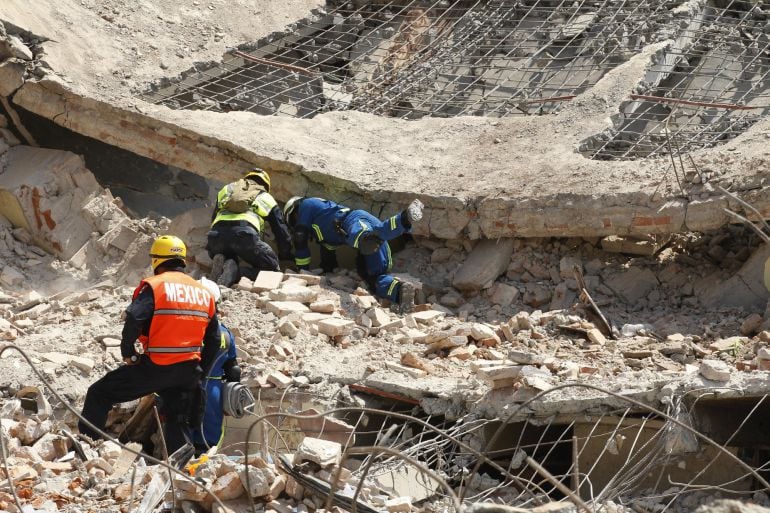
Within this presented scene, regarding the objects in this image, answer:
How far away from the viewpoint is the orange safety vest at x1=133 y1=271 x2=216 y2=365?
737 cm

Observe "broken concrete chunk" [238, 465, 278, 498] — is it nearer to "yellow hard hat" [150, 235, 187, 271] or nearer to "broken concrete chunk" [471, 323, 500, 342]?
"yellow hard hat" [150, 235, 187, 271]

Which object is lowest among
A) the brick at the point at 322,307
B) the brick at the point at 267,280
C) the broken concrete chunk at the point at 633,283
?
the broken concrete chunk at the point at 633,283

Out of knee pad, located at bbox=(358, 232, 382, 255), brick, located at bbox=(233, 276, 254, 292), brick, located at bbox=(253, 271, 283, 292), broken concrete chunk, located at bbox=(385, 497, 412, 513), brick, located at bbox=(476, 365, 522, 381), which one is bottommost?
brick, located at bbox=(253, 271, 283, 292)

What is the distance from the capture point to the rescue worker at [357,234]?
31.7 ft

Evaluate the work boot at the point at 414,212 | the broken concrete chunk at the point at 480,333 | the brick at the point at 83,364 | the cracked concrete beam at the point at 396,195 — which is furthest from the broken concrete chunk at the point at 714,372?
the brick at the point at 83,364

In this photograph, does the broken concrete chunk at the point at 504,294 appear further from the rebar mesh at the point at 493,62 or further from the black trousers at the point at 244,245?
the rebar mesh at the point at 493,62

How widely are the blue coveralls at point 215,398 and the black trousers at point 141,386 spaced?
0.16 metres

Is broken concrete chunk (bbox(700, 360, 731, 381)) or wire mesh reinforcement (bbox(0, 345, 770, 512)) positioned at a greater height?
broken concrete chunk (bbox(700, 360, 731, 381))

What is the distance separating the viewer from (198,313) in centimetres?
745

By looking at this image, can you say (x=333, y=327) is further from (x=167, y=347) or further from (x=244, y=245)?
(x=167, y=347)

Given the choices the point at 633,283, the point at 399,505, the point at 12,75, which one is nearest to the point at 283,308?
the point at 633,283

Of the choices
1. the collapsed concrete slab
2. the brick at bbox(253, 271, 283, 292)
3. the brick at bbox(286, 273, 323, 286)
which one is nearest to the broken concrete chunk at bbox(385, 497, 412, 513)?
the brick at bbox(253, 271, 283, 292)

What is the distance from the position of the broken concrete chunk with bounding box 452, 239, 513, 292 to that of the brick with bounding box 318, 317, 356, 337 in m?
1.27

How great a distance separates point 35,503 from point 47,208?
5322 millimetres
